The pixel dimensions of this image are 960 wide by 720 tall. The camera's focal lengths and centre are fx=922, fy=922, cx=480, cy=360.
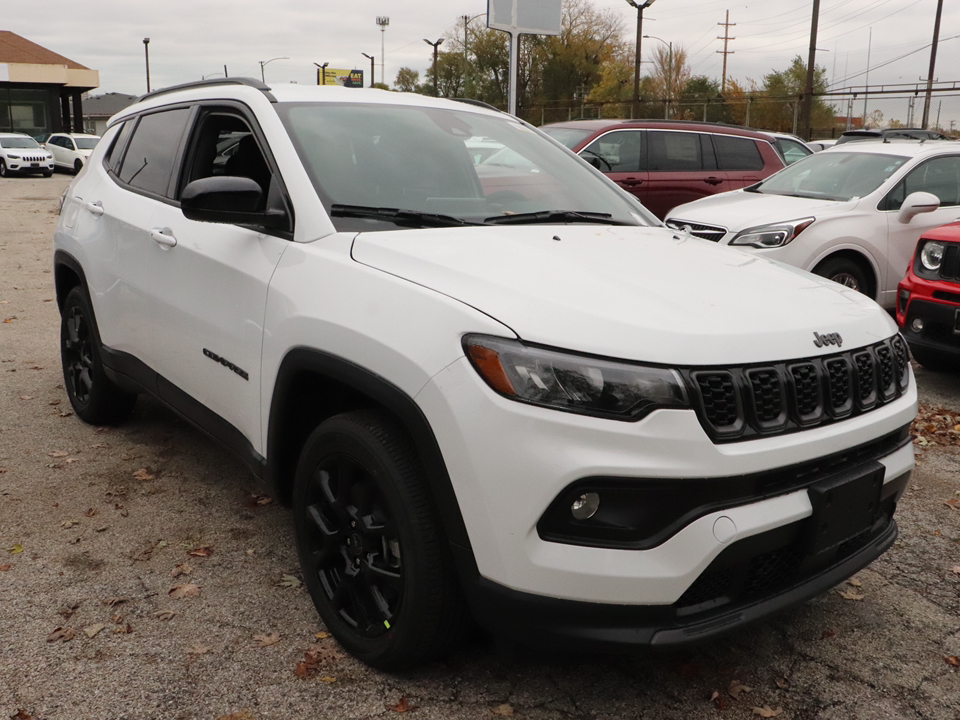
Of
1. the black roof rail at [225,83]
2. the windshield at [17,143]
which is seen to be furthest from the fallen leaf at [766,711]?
the windshield at [17,143]

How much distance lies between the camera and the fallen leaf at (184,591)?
10.8 feet

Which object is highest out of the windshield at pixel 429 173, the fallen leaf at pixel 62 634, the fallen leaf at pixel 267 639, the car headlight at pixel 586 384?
the windshield at pixel 429 173

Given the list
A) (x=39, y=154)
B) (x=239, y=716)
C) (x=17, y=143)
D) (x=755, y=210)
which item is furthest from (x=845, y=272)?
(x=17, y=143)

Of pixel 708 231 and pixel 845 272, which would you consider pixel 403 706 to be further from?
pixel 845 272

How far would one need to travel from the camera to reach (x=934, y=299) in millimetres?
5953

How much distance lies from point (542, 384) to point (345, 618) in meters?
1.14

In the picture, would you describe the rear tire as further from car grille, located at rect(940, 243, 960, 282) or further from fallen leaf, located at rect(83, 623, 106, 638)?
fallen leaf, located at rect(83, 623, 106, 638)

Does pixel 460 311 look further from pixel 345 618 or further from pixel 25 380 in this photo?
pixel 25 380

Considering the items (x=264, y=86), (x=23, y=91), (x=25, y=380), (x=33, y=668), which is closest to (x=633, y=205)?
(x=264, y=86)

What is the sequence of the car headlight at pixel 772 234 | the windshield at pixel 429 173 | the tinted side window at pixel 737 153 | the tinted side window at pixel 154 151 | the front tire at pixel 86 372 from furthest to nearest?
the tinted side window at pixel 737 153
the car headlight at pixel 772 234
the front tire at pixel 86 372
the tinted side window at pixel 154 151
the windshield at pixel 429 173

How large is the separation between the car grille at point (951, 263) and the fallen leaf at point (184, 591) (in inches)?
196

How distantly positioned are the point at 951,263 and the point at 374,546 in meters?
4.78

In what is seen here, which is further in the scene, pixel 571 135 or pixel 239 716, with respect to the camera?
pixel 571 135

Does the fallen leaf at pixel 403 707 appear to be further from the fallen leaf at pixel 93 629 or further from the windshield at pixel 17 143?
the windshield at pixel 17 143
